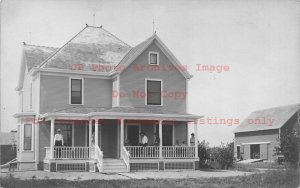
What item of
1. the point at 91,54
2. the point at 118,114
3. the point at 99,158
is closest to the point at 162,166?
the point at 99,158

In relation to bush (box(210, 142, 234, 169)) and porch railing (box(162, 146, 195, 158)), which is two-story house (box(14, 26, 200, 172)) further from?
bush (box(210, 142, 234, 169))

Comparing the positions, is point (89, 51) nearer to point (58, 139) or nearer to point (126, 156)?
point (58, 139)

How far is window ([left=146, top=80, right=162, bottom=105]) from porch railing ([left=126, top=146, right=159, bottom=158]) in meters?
3.24

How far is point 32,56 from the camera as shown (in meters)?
31.4

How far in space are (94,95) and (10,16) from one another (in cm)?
1244

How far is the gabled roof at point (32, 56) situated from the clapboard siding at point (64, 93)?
2663mm

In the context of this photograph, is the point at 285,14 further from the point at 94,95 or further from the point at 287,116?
the point at 287,116

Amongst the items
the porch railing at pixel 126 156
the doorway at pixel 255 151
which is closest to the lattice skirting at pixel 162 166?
the porch railing at pixel 126 156

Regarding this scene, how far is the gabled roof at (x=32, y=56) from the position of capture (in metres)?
30.8

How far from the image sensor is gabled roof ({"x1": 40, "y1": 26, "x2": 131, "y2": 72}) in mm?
29375

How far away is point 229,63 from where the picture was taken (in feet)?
76.9

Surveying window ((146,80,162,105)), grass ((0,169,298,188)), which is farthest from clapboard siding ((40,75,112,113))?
grass ((0,169,298,188))

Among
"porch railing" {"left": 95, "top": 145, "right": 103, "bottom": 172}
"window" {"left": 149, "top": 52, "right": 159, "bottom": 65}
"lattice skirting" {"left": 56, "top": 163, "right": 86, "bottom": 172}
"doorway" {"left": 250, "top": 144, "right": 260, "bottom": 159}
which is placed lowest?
"doorway" {"left": 250, "top": 144, "right": 260, "bottom": 159}

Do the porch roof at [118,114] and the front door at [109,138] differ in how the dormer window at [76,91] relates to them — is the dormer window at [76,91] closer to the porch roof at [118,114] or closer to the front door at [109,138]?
the porch roof at [118,114]
